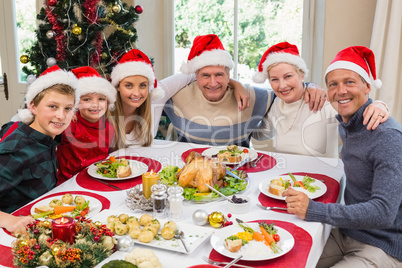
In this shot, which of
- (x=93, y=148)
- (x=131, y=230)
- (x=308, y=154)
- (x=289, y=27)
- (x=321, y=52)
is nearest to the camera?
(x=131, y=230)

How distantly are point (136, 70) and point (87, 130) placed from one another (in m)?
0.46

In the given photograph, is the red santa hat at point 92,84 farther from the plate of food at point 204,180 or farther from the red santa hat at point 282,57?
the red santa hat at point 282,57

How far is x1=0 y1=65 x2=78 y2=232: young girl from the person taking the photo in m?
1.70

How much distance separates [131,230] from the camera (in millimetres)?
1291

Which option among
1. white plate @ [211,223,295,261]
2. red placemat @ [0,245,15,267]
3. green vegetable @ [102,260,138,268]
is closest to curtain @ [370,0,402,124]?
white plate @ [211,223,295,261]

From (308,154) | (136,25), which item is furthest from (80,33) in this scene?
(308,154)

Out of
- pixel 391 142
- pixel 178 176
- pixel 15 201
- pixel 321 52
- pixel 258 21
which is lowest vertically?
pixel 15 201

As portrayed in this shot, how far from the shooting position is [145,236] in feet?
4.09

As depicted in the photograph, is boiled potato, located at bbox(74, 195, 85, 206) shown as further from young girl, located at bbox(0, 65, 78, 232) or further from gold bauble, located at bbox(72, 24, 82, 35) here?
gold bauble, located at bbox(72, 24, 82, 35)

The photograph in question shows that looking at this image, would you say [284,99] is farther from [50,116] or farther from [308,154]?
[50,116]

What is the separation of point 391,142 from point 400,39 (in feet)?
5.63

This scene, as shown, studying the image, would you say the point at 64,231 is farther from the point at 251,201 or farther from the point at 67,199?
the point at 251,201

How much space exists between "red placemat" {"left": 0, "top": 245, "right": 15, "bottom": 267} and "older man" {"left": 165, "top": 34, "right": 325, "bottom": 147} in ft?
5.14

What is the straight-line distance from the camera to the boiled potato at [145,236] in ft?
4.09
